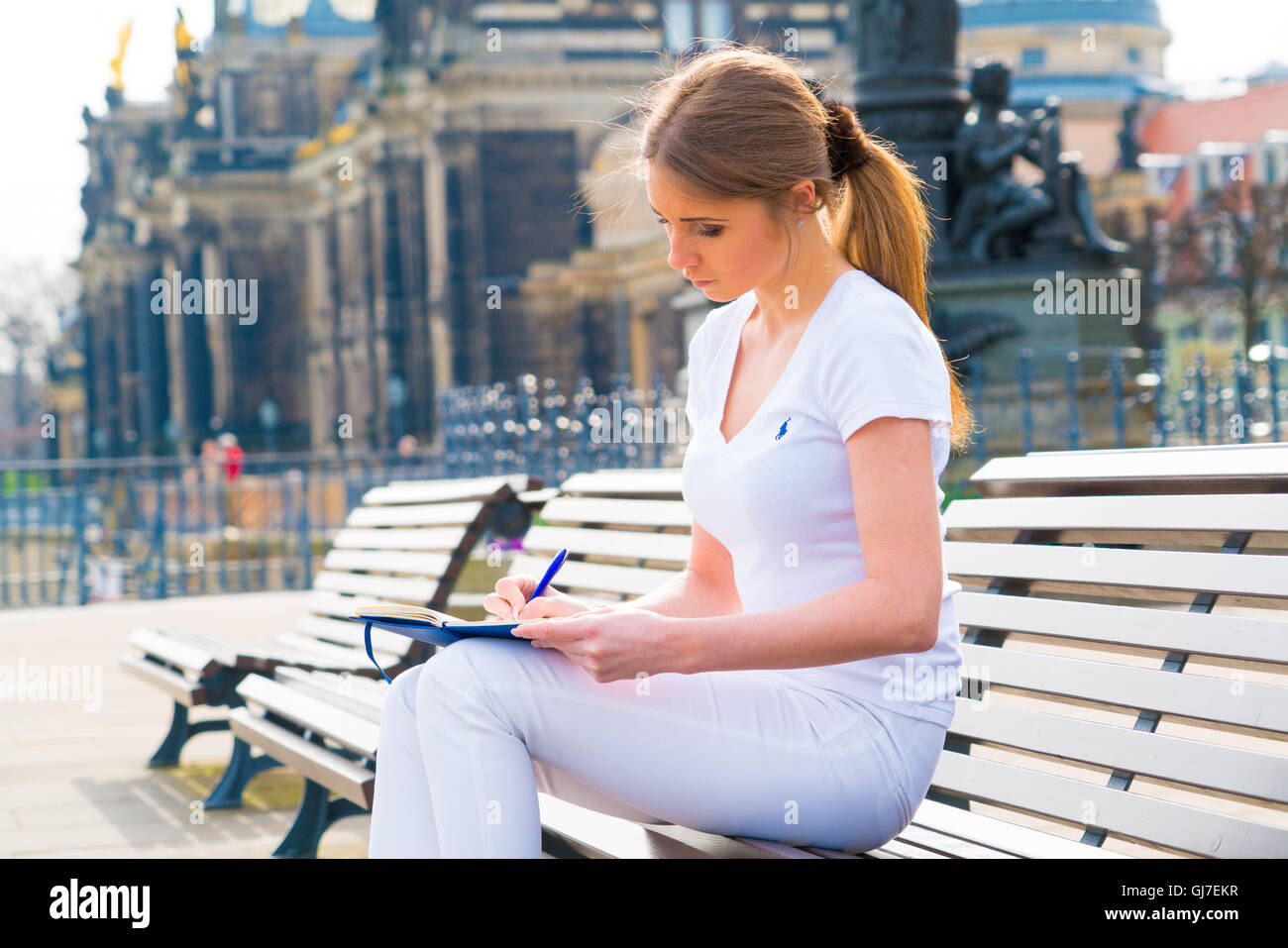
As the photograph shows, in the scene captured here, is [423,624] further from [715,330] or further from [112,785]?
[112,785]

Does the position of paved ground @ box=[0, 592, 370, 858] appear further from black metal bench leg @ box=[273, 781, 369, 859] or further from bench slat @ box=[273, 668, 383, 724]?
bench slat @ box=[273, 668, 383, 724]

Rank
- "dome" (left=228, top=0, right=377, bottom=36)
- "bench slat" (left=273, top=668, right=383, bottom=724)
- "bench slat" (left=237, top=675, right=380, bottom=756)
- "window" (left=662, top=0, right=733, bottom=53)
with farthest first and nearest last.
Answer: "dome" (left=228, top=0, right=377, bottom=36)
"window" (left=662, top=0, right=733, bottom=53)
"bench slat" (left=273, top=668, right=383, bottom=724)
"bench slat" (left=237, top=675, right=380, bottom=756)

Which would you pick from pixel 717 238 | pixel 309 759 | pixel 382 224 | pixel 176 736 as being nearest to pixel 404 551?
pixel 176 736

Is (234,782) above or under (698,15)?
under

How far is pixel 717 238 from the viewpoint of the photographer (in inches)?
100.0

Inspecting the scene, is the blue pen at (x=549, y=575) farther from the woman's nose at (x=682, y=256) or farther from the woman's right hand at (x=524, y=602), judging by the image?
the woman's nose at (x=682, y=256)

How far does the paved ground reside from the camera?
194 inches

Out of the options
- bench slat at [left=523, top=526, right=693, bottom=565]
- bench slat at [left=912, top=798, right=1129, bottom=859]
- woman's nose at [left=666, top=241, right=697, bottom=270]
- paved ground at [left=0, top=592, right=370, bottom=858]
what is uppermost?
woman's nose at [left=666, top=241, right=697, bottom=270]


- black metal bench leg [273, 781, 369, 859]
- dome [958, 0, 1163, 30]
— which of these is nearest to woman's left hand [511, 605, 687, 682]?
black metal bench leg [273, 781, 369, 859]

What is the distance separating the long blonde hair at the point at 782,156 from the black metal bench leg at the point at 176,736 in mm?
4159

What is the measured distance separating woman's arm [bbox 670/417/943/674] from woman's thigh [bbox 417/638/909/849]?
0.09 m

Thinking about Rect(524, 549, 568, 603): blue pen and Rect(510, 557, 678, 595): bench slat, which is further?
Rect(510, 557, 678, 595): bench slat

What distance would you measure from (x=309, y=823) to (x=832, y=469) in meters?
2.44

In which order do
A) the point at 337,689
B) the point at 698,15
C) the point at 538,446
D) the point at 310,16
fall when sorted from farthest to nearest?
1. the point at 310,16
2. the point at 698,15
3. the point at 538,446
4. the point at 337,689
